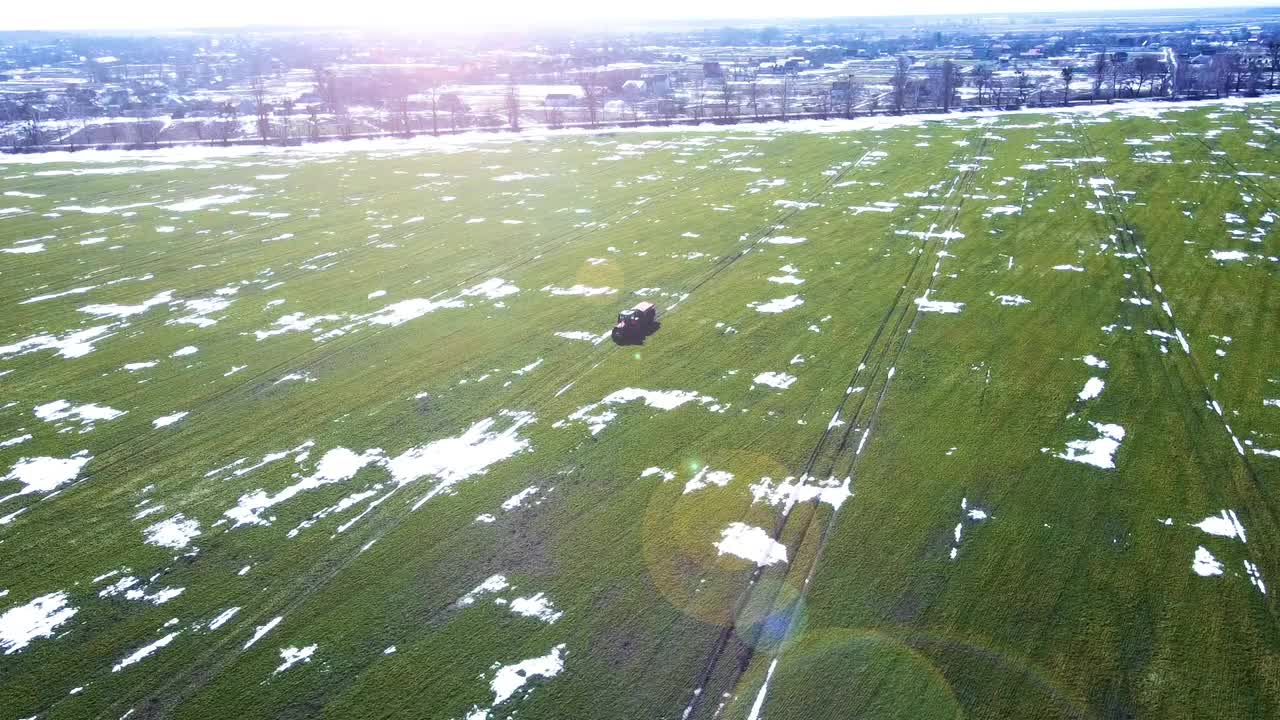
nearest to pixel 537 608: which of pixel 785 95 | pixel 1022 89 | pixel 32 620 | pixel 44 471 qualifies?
pixel 32 620

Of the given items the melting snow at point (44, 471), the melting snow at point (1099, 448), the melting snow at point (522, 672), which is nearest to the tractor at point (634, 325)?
the melting snow at point (1099, 448)

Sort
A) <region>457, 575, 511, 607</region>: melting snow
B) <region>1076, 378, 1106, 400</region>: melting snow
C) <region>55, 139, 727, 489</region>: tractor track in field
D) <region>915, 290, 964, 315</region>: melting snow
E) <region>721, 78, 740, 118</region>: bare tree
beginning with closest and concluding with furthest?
1. <region>457, 575, 511, 607</region>: melting snow
2. <region>55, 139, 727, 489</region>: tractor track in field
3. <region>1076, 378, 1106, 400</region>: melting snow
4. <region>915, 290, 964, 315</region>: melting snow
5. <region>721, 78, 740, 118</region>: bare tree

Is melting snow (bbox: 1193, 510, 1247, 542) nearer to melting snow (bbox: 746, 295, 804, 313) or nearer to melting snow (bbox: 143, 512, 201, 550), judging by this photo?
melting snow (bbox: 746, 295, 804, 313)

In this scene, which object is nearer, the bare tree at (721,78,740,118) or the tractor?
the tractor

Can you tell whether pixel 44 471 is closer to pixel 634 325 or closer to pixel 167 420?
pixel 167 420

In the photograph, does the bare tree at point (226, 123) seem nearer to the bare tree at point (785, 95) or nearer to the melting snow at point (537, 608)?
the bare tree at point (785, 95)

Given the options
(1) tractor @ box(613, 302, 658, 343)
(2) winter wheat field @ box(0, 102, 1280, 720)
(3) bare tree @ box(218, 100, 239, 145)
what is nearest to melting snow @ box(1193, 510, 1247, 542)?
(2) winter wheat field @ box(0, 102, 1280, 720)

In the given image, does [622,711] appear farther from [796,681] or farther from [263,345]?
[263,345]
